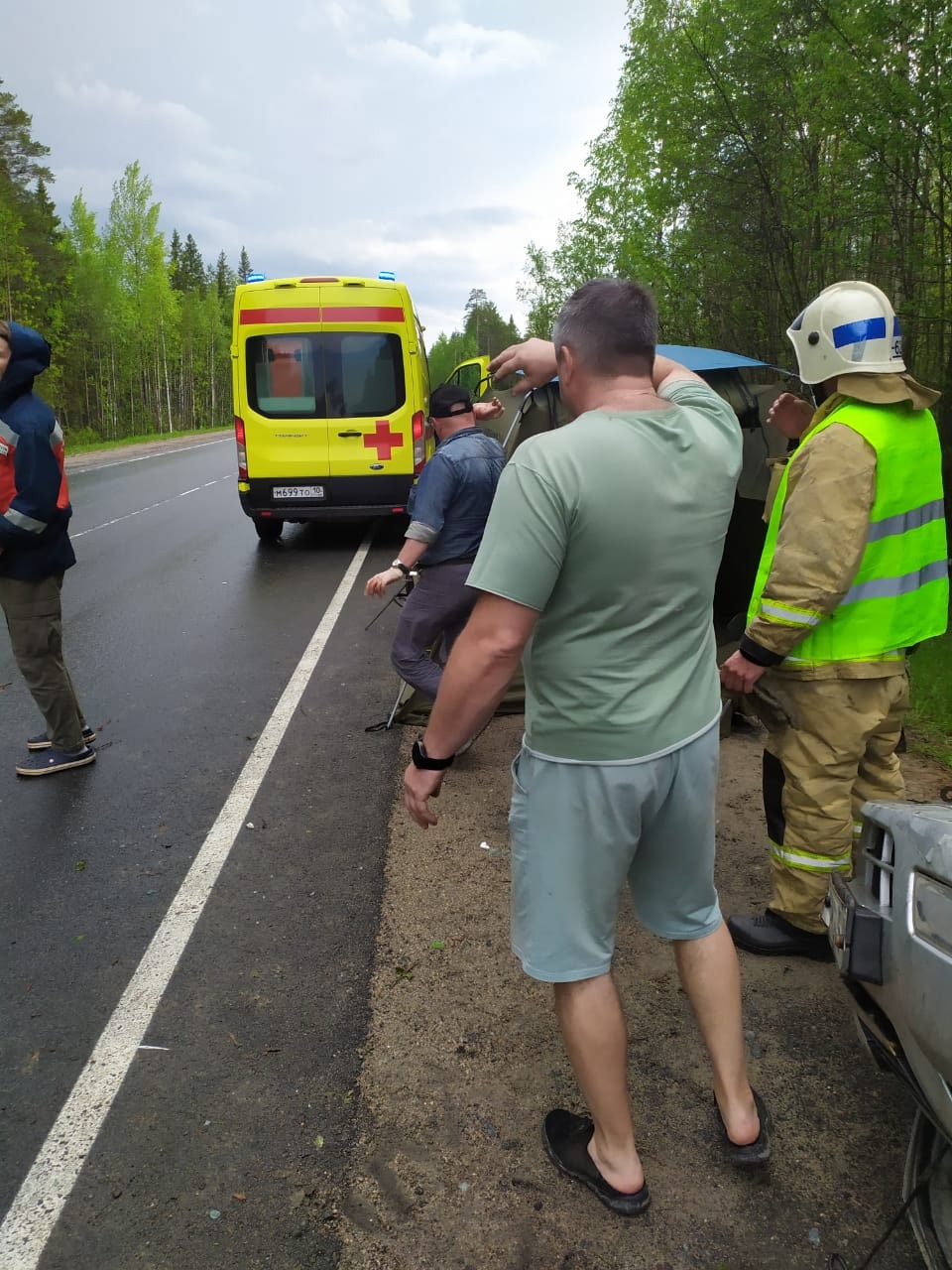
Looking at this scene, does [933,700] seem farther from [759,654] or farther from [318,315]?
[318,315]

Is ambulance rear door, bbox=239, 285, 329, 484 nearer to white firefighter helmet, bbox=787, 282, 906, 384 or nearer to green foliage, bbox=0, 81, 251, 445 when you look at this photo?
white firefighter helmet, bbox=787, 282, 906, 384

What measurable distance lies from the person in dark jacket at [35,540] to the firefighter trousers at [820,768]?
3.38 m

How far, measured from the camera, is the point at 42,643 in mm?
4488

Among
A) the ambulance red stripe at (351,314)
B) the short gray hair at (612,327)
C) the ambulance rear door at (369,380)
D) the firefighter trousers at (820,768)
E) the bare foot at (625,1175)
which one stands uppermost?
the ambulance red stripe at (351,314)

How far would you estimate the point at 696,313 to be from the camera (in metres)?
15.2

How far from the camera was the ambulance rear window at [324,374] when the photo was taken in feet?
35.4

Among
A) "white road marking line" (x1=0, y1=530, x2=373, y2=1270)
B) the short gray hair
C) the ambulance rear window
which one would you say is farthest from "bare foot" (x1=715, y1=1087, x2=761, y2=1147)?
the ambulance rear window

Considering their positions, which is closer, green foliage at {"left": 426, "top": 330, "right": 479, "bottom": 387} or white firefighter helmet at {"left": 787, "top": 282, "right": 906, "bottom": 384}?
white firefighter helmet at {"left": 787, "top": 282, "right": 906, "bottom": 384}

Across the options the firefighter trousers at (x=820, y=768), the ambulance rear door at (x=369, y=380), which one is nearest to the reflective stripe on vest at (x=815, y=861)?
the firefighter trousers at (x=820, y=768)

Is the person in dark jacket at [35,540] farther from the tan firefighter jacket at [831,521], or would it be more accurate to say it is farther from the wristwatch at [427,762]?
the tan firefighter jacket at [831,521]

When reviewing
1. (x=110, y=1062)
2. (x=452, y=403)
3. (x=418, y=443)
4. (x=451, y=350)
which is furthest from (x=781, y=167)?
(x=451, y=350)

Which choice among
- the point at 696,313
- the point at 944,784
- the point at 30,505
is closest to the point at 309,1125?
the point at 30,505

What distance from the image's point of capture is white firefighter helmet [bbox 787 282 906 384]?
2.68 m

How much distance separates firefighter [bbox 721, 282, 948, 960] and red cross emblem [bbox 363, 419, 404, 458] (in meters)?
8.28
